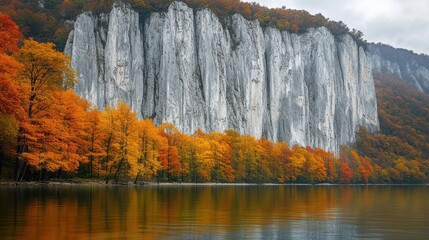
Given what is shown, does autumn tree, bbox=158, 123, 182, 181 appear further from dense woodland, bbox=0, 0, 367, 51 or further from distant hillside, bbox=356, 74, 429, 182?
distant hillside, bbox=356, 74, 429, 182

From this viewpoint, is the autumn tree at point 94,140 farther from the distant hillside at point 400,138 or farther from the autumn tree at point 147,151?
the distant hillside at point 400,138

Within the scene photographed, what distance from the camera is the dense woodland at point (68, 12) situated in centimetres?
11238

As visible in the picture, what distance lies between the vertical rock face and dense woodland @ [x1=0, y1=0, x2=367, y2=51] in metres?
2.74

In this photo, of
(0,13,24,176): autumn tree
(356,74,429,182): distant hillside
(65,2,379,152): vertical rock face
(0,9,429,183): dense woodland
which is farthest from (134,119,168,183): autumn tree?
(356,74,429,182): distant hillside

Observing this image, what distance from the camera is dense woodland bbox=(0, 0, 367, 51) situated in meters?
112

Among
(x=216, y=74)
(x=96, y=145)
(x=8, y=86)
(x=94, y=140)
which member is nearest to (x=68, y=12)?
(x=216, y=74)

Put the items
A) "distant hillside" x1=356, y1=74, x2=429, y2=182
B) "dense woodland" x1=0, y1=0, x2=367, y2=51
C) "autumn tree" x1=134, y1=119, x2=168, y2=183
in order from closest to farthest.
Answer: "autumn tree" x1=134, y1=119, x2=168, y2=183
"dense woodland" x1=0, y1=0, x2=367, y2=51
"distant hillside" x1=356, y1=74, x2=429, y2=182

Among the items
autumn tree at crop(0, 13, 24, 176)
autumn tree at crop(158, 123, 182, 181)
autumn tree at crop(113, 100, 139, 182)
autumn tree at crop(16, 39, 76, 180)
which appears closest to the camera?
autumn tree at crop(0, 13, 24, 176)

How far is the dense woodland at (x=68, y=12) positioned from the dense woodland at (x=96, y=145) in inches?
1686

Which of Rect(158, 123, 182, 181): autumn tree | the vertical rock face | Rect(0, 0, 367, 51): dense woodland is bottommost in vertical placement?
Rect(158, 123, 182, 181): autumn tree

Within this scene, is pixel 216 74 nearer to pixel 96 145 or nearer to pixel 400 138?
pixel 400 138

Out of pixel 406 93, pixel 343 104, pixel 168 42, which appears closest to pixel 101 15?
pixel 168 42

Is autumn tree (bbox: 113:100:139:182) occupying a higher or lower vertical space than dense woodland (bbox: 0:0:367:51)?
lower

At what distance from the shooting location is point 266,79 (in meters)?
130
